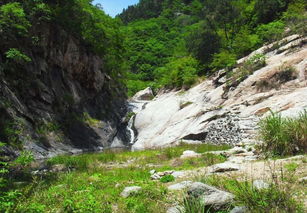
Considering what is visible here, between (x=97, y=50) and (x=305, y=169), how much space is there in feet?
91.2

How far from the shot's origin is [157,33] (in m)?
97.2

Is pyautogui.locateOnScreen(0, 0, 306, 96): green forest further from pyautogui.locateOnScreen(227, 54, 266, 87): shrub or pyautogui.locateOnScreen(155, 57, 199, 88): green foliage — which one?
pyautogui.locateOnScreen(227, 54, 266, 87): shrub

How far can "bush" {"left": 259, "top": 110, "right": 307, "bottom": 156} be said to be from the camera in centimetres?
1026

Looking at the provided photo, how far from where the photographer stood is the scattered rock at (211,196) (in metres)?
5.14

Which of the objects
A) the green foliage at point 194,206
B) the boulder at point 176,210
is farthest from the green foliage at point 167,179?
the green foliage at point 194,206

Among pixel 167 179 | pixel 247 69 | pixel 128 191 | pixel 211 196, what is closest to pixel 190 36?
pixel 247 69

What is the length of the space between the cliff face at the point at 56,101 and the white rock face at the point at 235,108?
470 cm

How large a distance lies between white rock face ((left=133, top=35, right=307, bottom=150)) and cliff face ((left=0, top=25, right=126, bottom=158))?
470 cm

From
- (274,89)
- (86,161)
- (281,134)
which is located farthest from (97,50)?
(281,134)

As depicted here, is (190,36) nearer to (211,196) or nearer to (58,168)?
(58,168)

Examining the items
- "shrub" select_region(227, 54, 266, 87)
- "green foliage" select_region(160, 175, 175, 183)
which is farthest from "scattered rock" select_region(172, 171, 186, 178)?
"shrub" select_region(227, 54, 266, 87)

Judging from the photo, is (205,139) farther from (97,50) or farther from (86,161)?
(97,50)

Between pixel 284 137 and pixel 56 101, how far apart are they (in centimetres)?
1877

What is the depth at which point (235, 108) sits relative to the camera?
2117 centimetres
